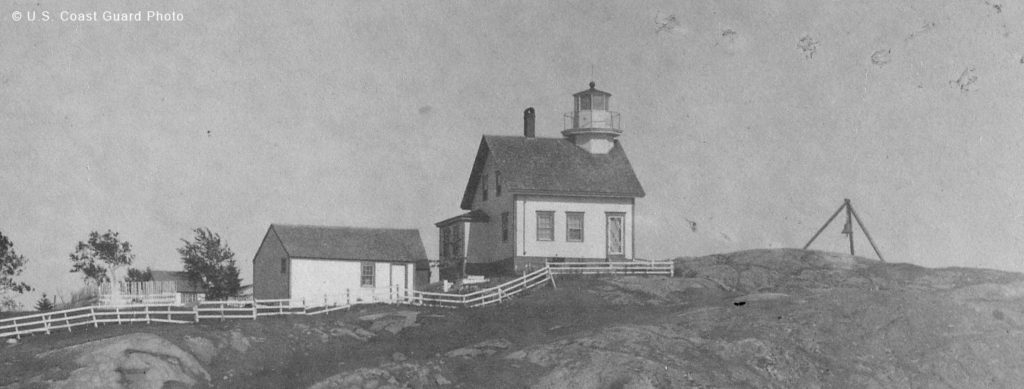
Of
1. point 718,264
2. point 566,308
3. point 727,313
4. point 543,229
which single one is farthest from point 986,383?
point 543,229

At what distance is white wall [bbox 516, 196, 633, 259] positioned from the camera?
49.3 metres

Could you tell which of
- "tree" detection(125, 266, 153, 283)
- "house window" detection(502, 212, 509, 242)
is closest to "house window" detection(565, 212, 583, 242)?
"house window" detection(502, 212, 509, 242)

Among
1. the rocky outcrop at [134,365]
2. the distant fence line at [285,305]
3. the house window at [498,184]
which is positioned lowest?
the rocky outcrop at [134,365]

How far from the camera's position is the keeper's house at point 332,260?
48344 millimetres

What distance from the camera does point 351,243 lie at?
50.0 meters

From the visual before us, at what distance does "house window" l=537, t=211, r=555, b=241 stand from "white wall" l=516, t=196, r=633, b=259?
0.14 m

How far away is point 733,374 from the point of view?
30984 millimetres

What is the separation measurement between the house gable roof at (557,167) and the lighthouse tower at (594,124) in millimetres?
372

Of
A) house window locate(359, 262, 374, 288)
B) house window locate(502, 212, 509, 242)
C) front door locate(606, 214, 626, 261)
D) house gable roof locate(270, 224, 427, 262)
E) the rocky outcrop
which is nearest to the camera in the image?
the rocky outcrop

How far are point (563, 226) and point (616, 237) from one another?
8.05 ft

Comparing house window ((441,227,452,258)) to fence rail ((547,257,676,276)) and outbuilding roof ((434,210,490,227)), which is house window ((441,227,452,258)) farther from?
fence rail ((547,257,676,276))

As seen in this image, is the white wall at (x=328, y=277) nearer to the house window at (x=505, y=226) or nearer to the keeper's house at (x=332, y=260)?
the keeper's house at (x=332, y=260)

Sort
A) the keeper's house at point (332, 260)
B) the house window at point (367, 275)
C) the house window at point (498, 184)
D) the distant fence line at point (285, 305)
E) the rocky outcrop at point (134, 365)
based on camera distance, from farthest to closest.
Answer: the house window at point (498, 184)
the house window at point (367, 275)
the keeper's house at point (332, 260)
the distant fence line at point (285, 305)
the rocky outcrop at point (134, 365)

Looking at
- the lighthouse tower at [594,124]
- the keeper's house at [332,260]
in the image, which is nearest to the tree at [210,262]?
the keeper's house at [332,260]
